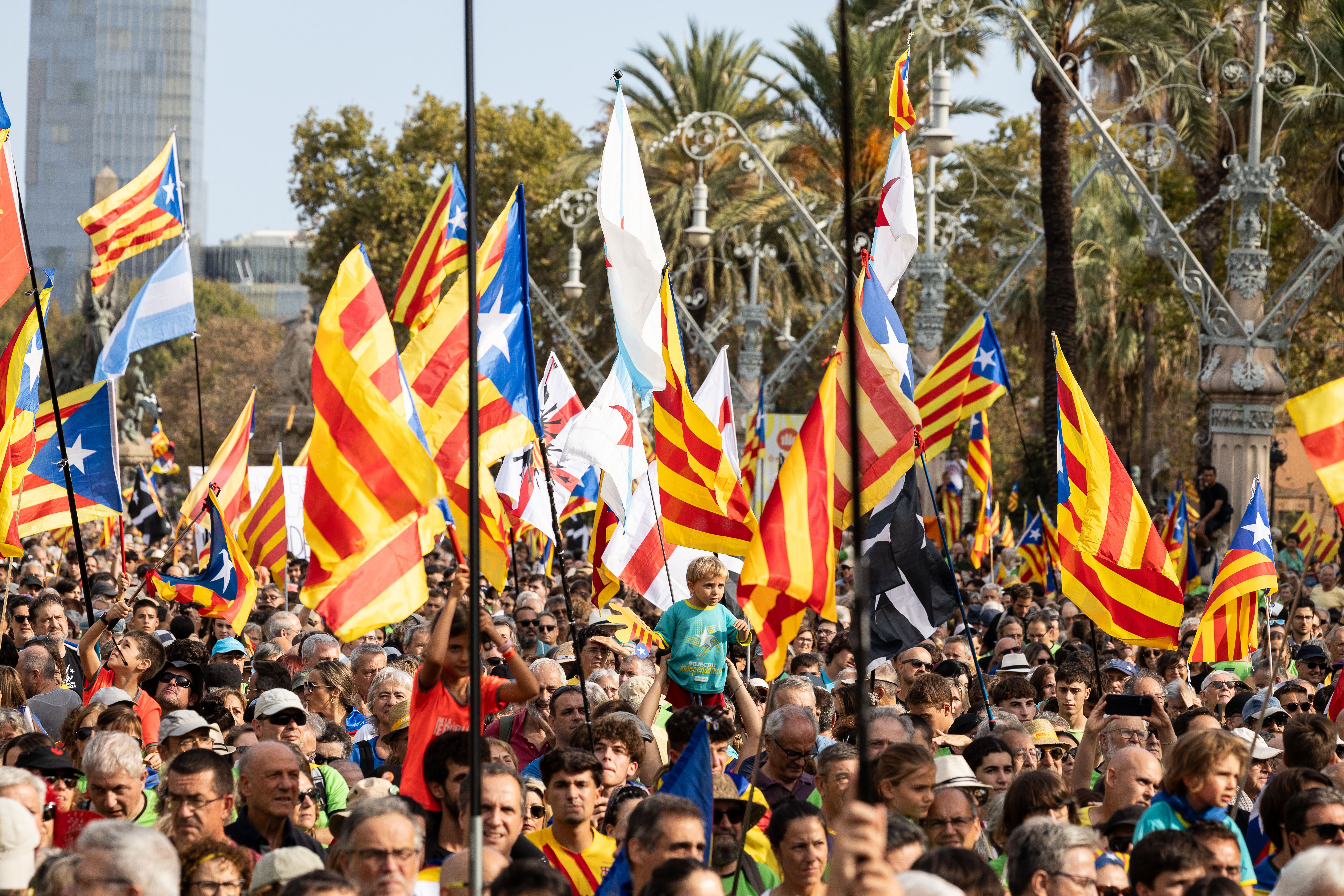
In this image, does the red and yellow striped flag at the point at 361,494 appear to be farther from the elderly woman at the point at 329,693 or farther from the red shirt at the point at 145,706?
the elderly woman at the point at 329,693

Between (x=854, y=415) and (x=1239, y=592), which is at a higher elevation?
(x=854, y=415)

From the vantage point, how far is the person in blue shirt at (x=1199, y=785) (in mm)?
5727

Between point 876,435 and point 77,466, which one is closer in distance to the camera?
point 876,435

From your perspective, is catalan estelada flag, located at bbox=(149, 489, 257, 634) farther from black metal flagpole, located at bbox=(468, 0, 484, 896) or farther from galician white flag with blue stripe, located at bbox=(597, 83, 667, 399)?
black metal flagpole, located at bbox=(468, 0, 484, 896)

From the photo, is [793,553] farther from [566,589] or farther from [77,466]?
[77,466]

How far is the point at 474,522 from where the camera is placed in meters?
4.93

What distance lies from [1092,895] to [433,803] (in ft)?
7.39

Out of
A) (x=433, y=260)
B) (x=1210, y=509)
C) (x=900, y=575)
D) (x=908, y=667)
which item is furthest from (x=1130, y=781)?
(x=1210, y=509)

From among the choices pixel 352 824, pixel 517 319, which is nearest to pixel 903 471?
pixel 517 319

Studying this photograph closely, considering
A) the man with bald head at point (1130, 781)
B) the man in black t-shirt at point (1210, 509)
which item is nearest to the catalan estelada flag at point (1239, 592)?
the man with bald head at point (1130, 781)

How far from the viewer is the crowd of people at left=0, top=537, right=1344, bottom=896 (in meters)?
4.88

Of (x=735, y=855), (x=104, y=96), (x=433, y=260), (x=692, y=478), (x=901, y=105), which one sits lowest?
(x=735, y=855)

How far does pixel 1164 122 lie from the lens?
29.5 metres

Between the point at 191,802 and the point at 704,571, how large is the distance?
348 cm
